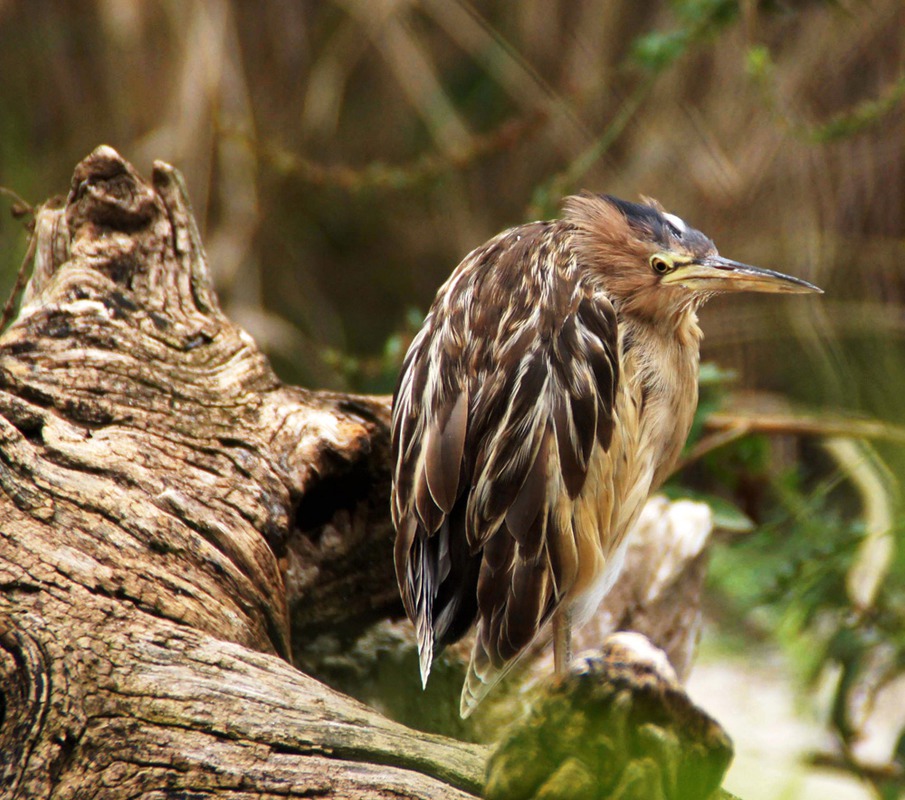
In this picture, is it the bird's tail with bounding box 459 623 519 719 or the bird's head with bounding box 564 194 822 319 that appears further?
the bird's head with bounding box 564 194 822 319

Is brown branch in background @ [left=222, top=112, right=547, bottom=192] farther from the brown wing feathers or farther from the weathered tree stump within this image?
the brown wing feathers

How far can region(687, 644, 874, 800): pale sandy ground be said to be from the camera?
0.98 meters

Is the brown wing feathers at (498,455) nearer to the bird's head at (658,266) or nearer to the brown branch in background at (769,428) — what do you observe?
the bird's head at (658,266)

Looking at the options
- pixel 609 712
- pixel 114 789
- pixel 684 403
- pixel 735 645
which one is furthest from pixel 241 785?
pixel 735 645

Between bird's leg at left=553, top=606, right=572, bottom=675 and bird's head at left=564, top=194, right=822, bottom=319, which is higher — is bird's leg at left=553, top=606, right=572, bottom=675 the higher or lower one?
the lower one

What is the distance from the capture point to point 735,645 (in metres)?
2.26

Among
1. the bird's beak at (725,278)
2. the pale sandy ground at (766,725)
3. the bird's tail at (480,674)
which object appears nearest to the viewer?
the pale sandy ground at (766,725)

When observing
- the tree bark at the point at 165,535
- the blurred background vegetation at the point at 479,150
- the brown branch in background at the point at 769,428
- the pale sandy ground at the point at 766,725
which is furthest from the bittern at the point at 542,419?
the blurred background vegetation at the point at 479,150

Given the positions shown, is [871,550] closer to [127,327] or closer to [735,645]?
[735,645]

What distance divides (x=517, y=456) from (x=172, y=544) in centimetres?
44

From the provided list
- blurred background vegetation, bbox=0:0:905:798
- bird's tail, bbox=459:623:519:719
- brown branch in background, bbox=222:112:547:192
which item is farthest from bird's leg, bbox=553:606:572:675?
brown branch in background, bbox=222:112:547:192

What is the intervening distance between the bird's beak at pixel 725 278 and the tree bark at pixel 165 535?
503mm

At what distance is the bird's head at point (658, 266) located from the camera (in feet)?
4.88

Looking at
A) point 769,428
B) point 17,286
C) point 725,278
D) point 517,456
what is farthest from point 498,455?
point 769,428
